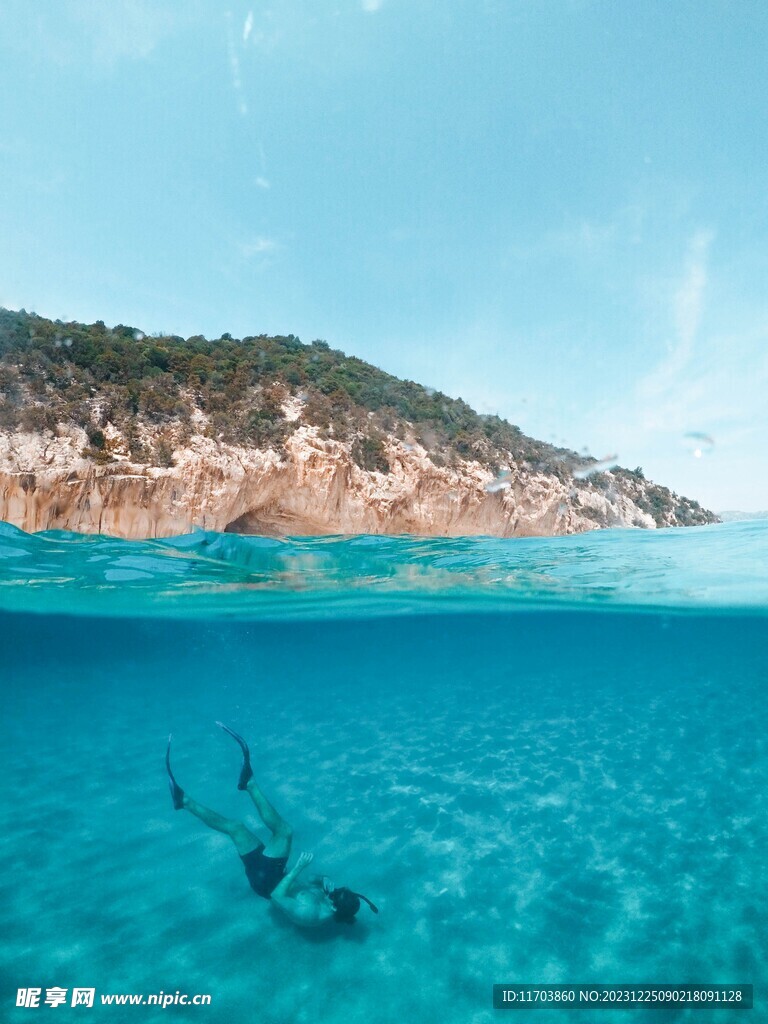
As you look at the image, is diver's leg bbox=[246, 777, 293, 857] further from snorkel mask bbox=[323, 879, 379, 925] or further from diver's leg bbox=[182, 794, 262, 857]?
snorkel mask bbox=[323, 879, 379, 925]

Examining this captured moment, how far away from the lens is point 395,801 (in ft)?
32.3

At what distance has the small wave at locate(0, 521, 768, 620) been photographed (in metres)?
14.5

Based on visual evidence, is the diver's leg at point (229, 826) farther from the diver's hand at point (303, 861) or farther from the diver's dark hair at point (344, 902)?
the diver's dark hair at point (344, 902)

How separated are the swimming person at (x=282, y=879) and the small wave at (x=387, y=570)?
882cm

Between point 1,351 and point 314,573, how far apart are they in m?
11.3

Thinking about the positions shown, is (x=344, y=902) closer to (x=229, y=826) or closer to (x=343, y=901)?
(x=343, y=901)

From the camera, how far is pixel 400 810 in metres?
9.46

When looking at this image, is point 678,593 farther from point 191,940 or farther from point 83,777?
point 83,777

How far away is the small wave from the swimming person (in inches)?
347

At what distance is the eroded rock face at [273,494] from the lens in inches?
475

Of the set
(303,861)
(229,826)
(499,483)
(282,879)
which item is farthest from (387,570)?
(282,879)

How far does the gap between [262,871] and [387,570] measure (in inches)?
447

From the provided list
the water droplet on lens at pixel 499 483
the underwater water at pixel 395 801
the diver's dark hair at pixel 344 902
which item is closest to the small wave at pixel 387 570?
the underwater water at pixel 395 801

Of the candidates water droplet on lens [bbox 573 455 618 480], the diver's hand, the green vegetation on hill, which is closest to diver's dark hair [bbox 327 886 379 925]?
the diver's hand
